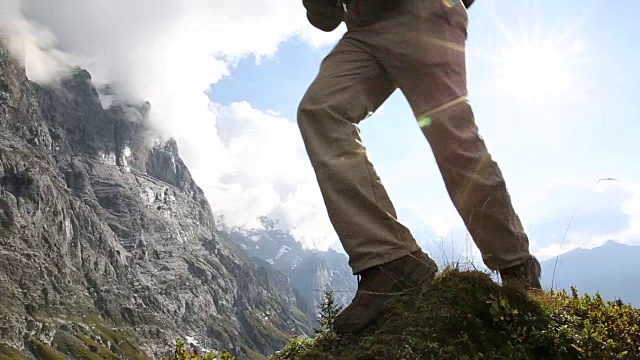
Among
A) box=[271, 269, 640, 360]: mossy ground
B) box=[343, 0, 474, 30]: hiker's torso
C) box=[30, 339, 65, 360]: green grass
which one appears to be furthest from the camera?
box=[30, 339, 65, 360]: green grass

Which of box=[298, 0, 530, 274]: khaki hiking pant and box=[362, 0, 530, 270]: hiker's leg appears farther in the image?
box=[362, 0, 530, 270]: hiker's leg

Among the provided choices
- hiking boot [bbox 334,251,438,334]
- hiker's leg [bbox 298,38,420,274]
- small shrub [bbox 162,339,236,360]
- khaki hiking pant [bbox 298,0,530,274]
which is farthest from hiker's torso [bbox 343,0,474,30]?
small shrub [bbox 162,339,236,360]

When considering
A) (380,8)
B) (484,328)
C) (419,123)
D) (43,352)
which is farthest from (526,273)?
(43,352)

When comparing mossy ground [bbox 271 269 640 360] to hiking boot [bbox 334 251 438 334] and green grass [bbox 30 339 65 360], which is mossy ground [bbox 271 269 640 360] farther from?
green grass [bbox 30 339 65 360]

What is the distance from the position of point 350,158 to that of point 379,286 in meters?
1.01

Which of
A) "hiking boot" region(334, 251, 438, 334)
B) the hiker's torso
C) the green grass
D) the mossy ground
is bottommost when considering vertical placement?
the mossy ground

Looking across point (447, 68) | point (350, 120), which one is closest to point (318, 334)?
point (350, 120)

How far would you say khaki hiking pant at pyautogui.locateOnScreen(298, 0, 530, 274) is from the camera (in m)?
3.69

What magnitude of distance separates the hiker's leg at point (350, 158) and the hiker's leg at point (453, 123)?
0.33m

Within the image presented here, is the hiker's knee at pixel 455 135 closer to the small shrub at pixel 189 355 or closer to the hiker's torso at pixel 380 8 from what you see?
the hiker's torso at pixel 380 8

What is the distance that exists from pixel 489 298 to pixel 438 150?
4.16ft

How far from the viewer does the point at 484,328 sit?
3.03 m

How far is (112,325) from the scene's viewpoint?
189125mm

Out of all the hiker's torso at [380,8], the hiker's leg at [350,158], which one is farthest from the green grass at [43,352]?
the hiker's torso at [380,8]
